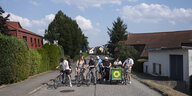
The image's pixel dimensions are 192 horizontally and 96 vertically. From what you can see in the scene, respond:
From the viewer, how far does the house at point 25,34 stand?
36812 mm

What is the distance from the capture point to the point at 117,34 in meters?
80.8

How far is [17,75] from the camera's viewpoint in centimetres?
1425

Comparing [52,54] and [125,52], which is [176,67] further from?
[125,52]

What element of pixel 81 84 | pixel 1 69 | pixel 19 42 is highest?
pixel 19 42

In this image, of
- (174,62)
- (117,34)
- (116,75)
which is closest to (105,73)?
(116,75)

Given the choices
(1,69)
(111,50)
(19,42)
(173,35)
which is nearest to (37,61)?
(19,42)

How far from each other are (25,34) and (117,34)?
4555 centimetres

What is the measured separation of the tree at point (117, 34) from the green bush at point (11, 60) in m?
66.4

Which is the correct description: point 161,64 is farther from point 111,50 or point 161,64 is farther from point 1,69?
point 111,50

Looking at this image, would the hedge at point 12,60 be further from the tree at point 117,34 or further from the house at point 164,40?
the tree at point 117,34

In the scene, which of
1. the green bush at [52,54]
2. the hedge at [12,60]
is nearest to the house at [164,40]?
the green bush at [52,54]

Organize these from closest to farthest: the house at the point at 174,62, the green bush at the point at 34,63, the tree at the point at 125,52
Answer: the house at the point at 174,62, the green bush at the point at 34,63, the tree at the point at 125,52

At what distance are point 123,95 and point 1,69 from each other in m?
7.79

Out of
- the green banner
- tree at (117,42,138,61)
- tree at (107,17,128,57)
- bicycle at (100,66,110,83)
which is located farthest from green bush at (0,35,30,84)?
tree at (107,17,128,57)
